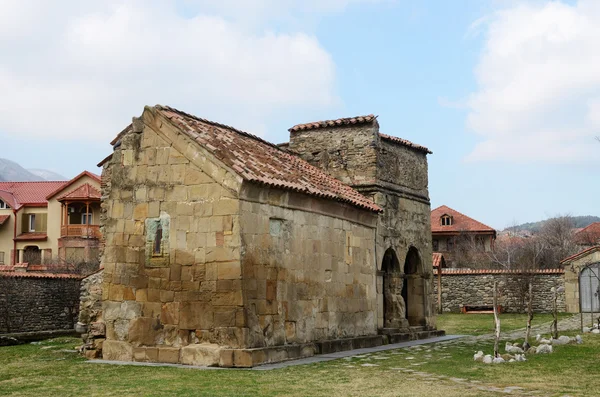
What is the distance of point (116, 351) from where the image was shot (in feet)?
42.2

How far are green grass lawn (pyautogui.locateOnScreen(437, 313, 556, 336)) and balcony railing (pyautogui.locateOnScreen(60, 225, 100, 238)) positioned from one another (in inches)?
951

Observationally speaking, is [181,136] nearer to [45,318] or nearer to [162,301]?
[162,301]

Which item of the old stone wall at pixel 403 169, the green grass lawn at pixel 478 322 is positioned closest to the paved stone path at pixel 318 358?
the old stone wall at pixel 403 169

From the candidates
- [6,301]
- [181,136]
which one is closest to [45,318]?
[6,301]

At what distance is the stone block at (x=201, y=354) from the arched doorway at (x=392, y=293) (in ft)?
22.0

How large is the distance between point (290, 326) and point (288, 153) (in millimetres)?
5829

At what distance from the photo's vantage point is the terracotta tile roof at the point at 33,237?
1877 inches

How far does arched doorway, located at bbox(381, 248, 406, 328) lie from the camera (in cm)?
1767

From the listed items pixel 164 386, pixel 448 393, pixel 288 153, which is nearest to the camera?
pixel 448 393

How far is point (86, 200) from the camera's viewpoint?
45188 mm

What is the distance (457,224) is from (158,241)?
5016 centimetres

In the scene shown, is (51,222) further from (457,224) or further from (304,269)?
(304,269)

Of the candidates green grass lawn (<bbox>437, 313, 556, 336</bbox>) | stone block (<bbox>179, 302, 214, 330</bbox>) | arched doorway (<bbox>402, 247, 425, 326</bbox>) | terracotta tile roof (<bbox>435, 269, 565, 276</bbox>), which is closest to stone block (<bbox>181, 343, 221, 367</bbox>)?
stone block (<bbox>179, 302, 214, 330</bbox>)

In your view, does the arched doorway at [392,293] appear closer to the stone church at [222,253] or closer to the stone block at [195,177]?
the stone church at [222,253]
